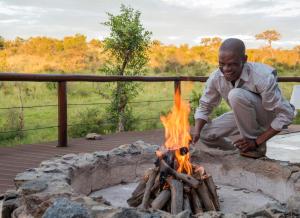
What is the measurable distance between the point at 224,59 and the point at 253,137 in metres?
0.57

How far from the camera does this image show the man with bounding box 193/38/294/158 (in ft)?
→ 8.77

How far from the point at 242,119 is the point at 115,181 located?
3.38 feet

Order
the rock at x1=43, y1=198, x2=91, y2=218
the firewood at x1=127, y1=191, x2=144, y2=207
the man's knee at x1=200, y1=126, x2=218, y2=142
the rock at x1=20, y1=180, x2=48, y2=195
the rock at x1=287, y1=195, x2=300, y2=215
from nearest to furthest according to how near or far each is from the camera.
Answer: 1. the rock at x1=43, y1=198, x2=91, y2=218
2. the rock at x1=287, y1=195, x2=300, y2=215
3. the rock at x1=20, y1=180, x2=48, y2=195
4. the firewood at x1=127, y1=191, x2=144, y2=207
5. the man's knee at x1=200, y1=126, x2=218, y2=142

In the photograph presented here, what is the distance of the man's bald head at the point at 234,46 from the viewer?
2.64 metres

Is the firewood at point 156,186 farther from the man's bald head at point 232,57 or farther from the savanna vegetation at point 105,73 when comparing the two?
the savanna vegetation at point 105,73

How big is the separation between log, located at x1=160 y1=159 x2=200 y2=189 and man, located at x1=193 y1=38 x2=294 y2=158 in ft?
1.48

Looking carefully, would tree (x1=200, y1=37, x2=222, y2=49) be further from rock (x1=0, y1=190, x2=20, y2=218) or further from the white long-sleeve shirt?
rock (x1=0, y1=190, x2=20, y2=218)

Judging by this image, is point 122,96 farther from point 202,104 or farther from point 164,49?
point 164,49

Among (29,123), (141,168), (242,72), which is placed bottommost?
(29,123)

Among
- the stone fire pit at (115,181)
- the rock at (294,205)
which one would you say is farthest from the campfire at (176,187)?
the rock at (294,205)

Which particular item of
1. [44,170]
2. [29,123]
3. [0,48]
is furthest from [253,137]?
[0,48]

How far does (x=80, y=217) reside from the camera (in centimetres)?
172

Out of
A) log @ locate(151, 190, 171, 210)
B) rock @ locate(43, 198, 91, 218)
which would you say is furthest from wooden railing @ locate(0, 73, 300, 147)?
rock @ locate(43, 198, 91, 218)

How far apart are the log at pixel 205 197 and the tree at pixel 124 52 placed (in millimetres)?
5296
